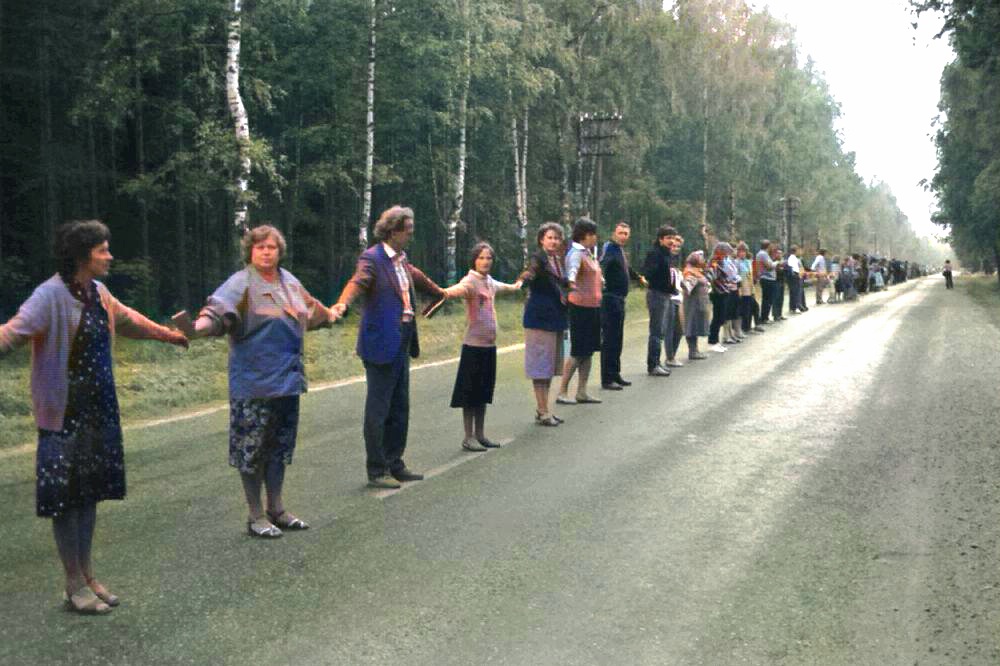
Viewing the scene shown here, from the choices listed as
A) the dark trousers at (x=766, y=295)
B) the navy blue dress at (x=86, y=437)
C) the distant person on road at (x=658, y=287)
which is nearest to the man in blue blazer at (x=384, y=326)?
the navy blue dress at (x=86, y=437)

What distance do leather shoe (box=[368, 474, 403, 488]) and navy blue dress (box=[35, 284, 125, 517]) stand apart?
2.73m

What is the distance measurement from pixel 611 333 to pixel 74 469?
9315mm

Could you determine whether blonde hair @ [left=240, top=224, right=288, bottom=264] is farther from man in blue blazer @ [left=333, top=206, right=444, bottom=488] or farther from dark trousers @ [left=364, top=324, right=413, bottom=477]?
dark trousers @ [left=364, top=324, right=413, bottom=477]

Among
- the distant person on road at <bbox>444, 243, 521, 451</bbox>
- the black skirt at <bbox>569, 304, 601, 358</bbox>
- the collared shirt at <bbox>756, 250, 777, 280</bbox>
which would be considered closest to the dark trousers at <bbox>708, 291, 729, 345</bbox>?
the collared shirt at <bbox>756, 250, 777, 280</bbox>

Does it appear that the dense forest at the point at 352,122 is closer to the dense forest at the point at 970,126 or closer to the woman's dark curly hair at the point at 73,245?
the dense forest at the point at 970,126

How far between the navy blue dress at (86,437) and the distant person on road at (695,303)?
13424 millimetres

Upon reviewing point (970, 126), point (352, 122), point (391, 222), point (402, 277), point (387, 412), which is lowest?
point (387, 412)

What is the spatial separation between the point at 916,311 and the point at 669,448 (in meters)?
27.4

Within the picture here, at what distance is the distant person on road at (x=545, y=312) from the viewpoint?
419 inches

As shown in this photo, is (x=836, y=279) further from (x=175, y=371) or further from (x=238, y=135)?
(x=175, y=371)

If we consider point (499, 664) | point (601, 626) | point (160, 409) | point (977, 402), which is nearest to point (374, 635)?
point (499, 664)

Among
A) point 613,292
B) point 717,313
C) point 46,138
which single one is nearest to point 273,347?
point 613,292

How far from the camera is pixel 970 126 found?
4297 centimetres

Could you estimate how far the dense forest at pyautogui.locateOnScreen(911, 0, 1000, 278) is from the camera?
2161 cm
